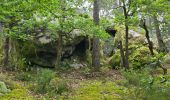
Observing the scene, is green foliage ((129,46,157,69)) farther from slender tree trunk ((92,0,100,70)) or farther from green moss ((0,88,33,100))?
green moss ((0,88,33,100))

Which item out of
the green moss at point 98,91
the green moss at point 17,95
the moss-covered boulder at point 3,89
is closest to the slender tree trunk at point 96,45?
the green moss at point 98,91

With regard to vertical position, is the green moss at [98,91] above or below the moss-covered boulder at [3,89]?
below

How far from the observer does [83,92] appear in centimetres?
1061

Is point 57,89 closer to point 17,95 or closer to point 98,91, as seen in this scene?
point 17,95

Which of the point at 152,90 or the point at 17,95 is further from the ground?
the point at 152,90

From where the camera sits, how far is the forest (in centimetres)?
865

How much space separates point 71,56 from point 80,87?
18.6 feet

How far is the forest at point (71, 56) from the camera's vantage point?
340 inches

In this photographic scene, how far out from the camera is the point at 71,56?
17000 millimetres

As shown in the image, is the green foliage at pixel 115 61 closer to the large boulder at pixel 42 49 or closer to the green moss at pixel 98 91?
the large boulder at pixel 42 49

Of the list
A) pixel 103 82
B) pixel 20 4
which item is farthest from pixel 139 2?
pixel 20 4

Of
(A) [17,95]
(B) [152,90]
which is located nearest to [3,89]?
(A) [17,95]

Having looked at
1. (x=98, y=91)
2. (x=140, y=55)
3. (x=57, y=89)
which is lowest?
(x=98, y=91)

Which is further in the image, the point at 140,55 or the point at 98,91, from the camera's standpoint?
the point at 140,55
